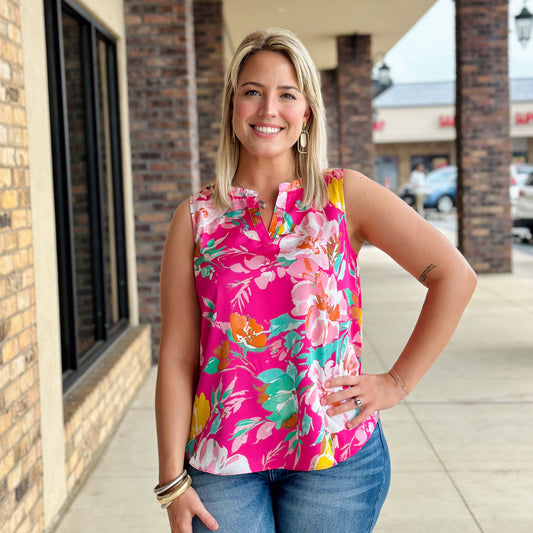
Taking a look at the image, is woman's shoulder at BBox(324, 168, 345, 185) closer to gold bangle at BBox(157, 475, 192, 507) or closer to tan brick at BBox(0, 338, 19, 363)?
gold bangle at BBox(157, 475, 192, 507)

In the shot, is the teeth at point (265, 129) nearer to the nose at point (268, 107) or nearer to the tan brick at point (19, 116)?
the nose at point (268, 107)

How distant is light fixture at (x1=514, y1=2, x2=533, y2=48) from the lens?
11.5 metres

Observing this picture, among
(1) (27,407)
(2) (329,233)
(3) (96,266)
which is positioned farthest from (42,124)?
(2) (329,233)

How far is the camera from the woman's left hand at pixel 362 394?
174 centimetres

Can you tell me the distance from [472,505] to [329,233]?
7.87 feet

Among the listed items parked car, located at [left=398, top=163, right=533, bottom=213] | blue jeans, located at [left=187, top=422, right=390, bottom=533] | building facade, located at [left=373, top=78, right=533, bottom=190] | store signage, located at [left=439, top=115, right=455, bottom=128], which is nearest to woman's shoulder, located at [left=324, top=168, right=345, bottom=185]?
blue jeans, located at [left=187, top=422, right=390, bottom=533]

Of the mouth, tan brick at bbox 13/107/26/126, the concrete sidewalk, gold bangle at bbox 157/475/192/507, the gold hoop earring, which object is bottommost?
the concrete sidewalk

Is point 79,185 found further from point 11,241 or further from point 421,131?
point 421,131

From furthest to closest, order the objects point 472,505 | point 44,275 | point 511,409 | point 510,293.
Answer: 1. point 510,293
2. point 511,409
3. point 472,505
4. point 44,275

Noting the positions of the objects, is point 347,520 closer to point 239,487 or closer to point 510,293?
point 239,487

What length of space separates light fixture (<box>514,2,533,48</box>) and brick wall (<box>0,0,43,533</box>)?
10031 mm

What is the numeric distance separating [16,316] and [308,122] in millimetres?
1593

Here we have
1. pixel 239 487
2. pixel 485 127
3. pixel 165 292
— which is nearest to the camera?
pixel 239 487

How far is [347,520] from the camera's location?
5.68ft
